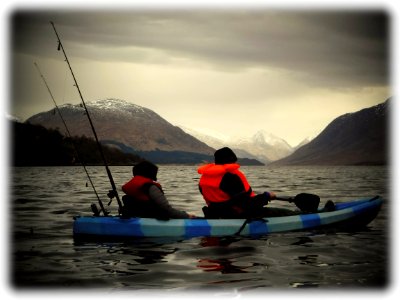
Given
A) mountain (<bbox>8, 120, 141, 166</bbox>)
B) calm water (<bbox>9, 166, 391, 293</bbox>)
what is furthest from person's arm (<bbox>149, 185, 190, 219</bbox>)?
mountain (<bbox>8, 120, 141, 166</bbox>)

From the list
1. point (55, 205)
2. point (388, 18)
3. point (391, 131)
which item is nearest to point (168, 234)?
point (391, 131)

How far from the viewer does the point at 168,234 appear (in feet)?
34.6

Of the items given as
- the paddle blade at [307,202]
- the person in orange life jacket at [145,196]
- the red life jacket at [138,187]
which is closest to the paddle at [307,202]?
the paddle blade at [307,202]

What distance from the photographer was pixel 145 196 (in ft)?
33.9

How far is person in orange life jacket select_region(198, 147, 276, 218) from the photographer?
33.8ft

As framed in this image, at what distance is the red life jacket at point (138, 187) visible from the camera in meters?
10.1

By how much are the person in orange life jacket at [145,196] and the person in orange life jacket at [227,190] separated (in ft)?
2.88

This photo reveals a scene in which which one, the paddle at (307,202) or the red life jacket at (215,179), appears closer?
the red life jacket at (215,179)

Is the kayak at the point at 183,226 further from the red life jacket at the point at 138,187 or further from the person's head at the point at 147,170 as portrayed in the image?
the person's head at the point at 147,170

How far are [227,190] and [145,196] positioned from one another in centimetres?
182

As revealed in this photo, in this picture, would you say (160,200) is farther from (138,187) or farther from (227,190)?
(227,190)

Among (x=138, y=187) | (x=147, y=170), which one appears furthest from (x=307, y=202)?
(x=138, y=187)

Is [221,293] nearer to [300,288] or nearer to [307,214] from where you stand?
[300,288]

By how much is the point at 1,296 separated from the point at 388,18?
353 inches
